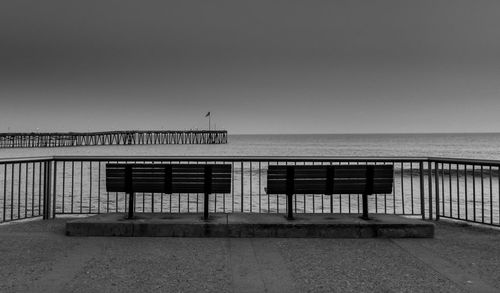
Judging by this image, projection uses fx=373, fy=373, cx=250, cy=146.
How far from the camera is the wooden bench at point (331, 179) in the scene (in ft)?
22.0

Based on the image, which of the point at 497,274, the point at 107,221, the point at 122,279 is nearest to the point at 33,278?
the point at 122,279

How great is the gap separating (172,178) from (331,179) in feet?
9.40

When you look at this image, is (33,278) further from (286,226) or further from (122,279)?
(286,226)

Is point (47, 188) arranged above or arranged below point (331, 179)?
below

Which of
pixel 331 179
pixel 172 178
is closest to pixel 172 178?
pixel 172 178

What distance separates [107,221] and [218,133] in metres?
160

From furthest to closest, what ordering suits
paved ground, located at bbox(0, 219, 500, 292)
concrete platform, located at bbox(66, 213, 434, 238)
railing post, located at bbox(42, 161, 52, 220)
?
→ railing post, located at bbox(42, 161, 52, 220)
concrete platform, located at bbox(66, 213, 434, 238)
paved ground, located at bbox(0, 219, 500, 292)

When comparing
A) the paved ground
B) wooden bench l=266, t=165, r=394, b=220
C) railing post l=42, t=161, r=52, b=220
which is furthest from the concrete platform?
railing post l=42, t=161, r=52, b=220

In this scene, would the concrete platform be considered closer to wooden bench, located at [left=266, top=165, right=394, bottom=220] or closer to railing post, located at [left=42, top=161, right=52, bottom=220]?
wooden bench, located at [left=266, top=165, right=394, bottom=220]

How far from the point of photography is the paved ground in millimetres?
4160

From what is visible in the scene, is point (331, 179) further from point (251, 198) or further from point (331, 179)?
point (251, 198)

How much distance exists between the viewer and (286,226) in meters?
6.48

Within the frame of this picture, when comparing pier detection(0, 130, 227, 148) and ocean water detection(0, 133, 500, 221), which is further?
pier detection(0, 130, 227, 148)

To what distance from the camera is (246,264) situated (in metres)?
4.95
